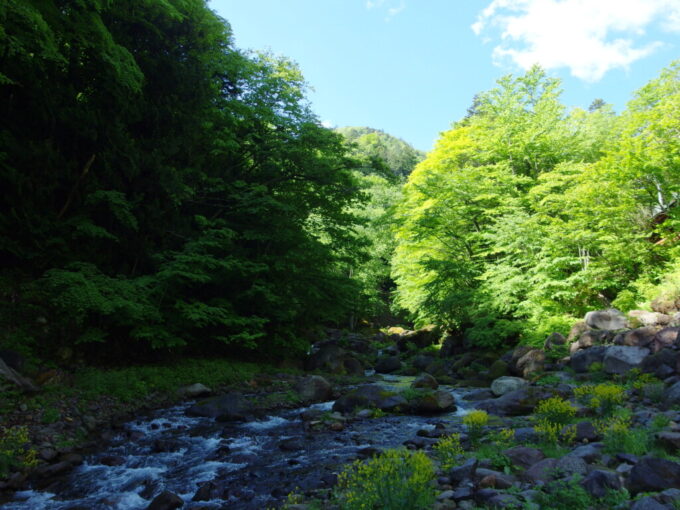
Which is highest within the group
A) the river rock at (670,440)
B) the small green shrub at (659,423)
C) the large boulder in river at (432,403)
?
the river rock at (670,440)

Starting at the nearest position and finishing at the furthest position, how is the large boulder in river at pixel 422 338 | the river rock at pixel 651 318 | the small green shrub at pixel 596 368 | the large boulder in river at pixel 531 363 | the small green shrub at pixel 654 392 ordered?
the small green shrub at pixel 654 392, the small green shrub at pixel 596 368, the river rock at pixel 651 318, the large boulder in river at pixel 531 363, the large boulder in river at pixel 422 338

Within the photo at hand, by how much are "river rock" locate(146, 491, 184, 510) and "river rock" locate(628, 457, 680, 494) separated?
16.1 feet

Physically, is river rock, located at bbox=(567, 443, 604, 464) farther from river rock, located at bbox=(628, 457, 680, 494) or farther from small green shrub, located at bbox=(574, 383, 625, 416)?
small green shrub, located at bbox=(574, 383, 625, 416)

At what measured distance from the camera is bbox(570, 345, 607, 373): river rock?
11352mm

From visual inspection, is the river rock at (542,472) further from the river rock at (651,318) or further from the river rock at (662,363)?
the river rock at (651,318)

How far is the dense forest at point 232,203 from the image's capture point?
950 centimetres

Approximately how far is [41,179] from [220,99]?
23.8ft

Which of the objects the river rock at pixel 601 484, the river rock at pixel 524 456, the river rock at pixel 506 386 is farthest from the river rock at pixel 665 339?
the river rock at pixel 601 484

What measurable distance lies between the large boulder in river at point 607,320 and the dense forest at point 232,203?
5.26ft

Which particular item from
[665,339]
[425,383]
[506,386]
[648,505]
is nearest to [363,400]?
[425,383]

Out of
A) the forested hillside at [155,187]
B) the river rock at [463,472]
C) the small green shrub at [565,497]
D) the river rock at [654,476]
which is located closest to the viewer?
the small green shrub at [565,497]

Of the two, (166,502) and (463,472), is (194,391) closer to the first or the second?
(166,502)

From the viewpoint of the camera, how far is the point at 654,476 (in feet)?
12.1

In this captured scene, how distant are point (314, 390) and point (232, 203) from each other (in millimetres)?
7115
